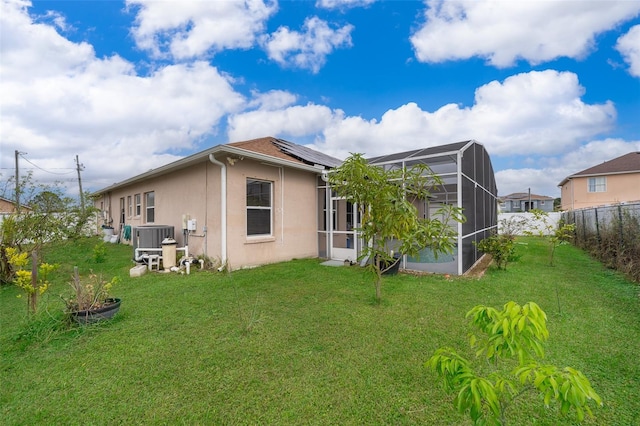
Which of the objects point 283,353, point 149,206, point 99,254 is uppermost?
point 149,206

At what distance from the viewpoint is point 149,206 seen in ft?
38.0

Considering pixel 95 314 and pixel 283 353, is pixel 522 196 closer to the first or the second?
pixel 283 353

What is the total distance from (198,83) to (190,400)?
944 centimetres

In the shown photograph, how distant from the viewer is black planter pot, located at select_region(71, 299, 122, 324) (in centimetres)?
372

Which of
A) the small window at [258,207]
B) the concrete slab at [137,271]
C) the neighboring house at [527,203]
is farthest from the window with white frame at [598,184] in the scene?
the concrete slab at [137,271]

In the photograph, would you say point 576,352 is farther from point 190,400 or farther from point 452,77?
point 452,77

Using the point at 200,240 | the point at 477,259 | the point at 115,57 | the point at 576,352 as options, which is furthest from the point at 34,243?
the point at 477,259

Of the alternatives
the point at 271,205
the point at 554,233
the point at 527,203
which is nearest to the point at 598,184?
the point at 554,233

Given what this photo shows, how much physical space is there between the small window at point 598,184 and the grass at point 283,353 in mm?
23085

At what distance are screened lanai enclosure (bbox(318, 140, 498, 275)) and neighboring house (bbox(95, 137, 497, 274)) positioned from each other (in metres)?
0.03

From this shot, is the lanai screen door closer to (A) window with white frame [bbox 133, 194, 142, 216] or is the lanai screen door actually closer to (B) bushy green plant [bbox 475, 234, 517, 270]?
(B) bushy green plant [bbox 475, 234, 517, 270]

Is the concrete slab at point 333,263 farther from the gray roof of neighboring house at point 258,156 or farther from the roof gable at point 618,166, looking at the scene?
the roof gable at point 618,166

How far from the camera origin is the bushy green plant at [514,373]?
1.05 meters

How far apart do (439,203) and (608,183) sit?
77.3ft
